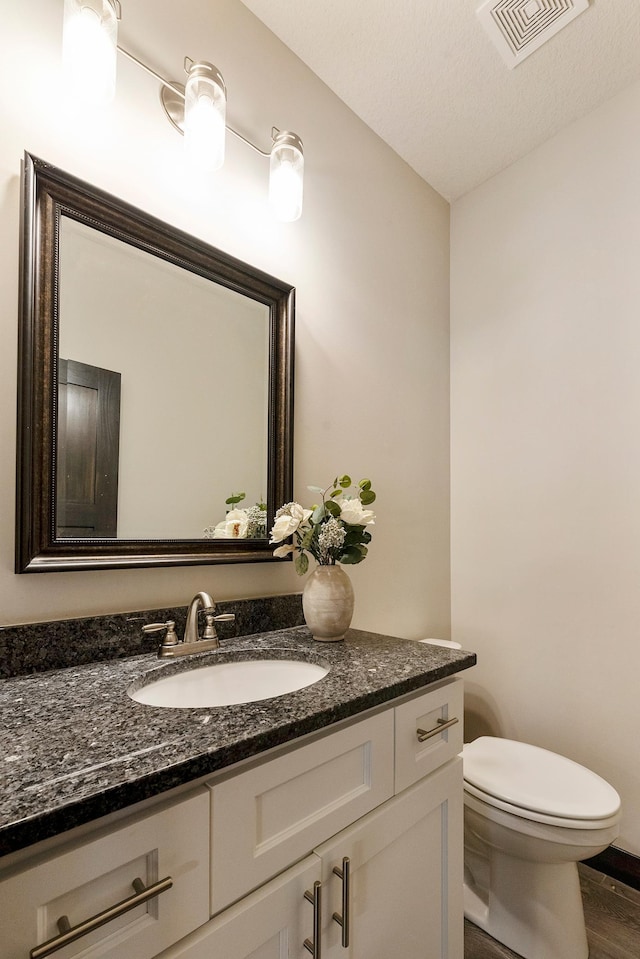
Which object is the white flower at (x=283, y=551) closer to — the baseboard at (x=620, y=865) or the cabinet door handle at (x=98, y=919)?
the cabinet door handle at (x=98, y=919)

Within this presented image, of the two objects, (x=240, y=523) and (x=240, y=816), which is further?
(x=240, y=523)

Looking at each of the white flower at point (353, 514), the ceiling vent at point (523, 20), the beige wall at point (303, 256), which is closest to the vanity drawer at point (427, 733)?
the white flower at point (353, 514)

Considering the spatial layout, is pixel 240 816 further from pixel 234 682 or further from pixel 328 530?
pixel 328 530

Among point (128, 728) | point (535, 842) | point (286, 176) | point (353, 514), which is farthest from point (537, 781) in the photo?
point (286, 176)

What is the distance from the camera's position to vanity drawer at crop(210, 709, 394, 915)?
0.68 metres

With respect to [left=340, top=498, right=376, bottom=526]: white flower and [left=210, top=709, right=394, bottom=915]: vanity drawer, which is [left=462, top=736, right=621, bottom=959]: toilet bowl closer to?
[left=210, top=709, right=394, bottom=915]: vanity drawer

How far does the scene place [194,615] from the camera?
1151 millimetres

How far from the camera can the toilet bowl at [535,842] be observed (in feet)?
4.09

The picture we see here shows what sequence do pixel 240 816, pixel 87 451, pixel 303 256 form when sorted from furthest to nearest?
pixel 303 256 → pixel 87 451 → pixel 240 816

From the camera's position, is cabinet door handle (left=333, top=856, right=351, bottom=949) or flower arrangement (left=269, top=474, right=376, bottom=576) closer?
cabinet door handle (left=333, top=856, right=351, bottom=949)

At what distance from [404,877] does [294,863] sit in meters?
0.34

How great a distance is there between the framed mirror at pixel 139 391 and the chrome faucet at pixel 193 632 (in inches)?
5.2

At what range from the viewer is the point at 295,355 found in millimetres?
1563

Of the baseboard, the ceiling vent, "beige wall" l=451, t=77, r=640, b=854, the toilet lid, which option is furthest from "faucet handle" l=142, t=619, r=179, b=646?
the ceiling vent
